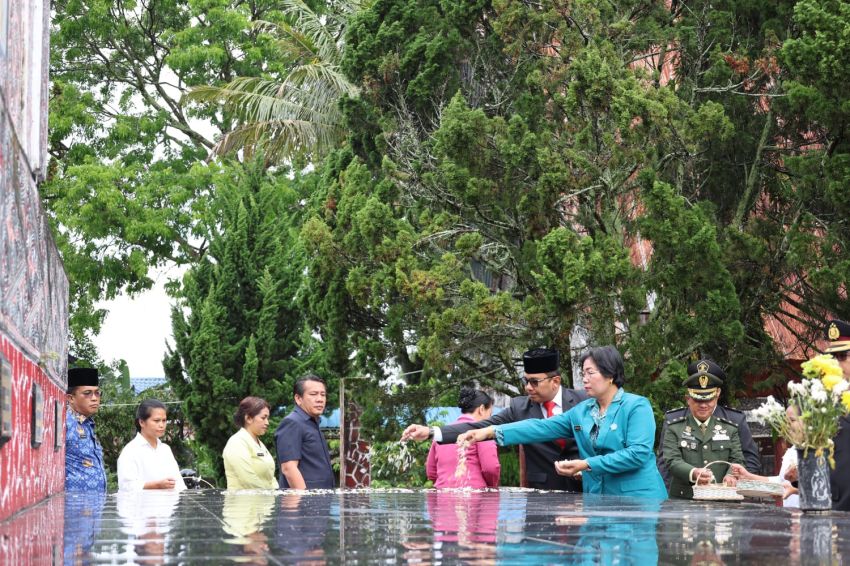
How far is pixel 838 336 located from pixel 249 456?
13.9 ft

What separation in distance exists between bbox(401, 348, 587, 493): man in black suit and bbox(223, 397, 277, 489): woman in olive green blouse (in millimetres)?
1462

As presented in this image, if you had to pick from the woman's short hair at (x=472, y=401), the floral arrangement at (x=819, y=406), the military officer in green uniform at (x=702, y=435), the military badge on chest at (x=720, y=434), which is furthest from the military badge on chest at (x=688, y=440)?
the floral arrangement at (x=819, y=406)

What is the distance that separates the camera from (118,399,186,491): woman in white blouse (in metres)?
9.17

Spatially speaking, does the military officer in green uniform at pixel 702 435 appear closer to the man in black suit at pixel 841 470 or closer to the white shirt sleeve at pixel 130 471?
the man in black suit at pixel 841 470

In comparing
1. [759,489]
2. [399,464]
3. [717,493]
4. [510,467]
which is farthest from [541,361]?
[399,464]

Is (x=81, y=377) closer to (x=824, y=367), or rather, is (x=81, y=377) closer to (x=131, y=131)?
(x=824, y=367)

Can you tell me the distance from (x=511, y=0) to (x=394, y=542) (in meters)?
10.7

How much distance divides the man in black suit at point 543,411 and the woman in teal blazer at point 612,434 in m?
0.73

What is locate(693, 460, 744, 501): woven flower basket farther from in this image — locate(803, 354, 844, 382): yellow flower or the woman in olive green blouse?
the woman in olive green blouse

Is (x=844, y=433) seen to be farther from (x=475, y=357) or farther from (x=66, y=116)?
(x=66, y=116)

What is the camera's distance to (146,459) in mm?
9281

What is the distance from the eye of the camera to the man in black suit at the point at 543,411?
8133 mm

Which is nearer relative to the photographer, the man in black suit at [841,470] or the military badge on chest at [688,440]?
the man in black suit at [841,470]

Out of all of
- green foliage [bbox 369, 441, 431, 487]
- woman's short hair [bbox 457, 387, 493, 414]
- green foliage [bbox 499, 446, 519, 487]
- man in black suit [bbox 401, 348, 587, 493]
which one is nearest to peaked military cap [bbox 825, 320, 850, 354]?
man in black suit [bbox 401, 348, 587, 493]
